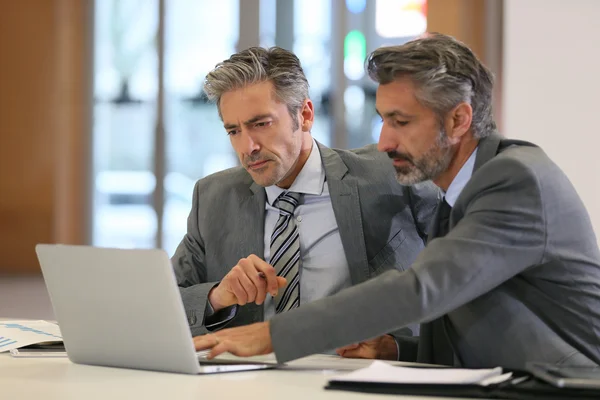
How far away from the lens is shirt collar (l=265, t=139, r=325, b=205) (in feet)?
7.83

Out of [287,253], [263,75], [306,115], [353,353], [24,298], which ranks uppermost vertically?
[263,75]

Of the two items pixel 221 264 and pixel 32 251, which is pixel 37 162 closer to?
pixel 32 251

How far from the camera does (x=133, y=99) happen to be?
7664mm

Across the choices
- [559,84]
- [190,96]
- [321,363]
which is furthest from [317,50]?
[321,363]

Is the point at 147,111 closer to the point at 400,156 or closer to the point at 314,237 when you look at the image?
the point at 314,237

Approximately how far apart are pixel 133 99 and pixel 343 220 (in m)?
5.66

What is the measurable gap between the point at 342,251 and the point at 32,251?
575cm

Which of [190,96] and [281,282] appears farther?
[190,96]

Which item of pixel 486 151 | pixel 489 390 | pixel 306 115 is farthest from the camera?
pixel 306 115

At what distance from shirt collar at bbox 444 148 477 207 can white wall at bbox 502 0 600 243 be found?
3224 millimetres

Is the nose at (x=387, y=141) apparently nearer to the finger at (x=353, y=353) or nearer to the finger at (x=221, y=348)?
the finger at (x=353, y=353)

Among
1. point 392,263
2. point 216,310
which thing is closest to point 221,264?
point 216,310

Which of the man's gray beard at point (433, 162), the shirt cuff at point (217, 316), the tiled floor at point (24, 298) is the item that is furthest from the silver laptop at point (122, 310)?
the tiled floor at point (24, 298)

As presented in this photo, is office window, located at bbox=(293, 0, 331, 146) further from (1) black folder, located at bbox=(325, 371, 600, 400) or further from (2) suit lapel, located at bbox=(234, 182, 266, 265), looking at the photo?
(1) black folder, located at bbox=(325, 371, 600, 400)
